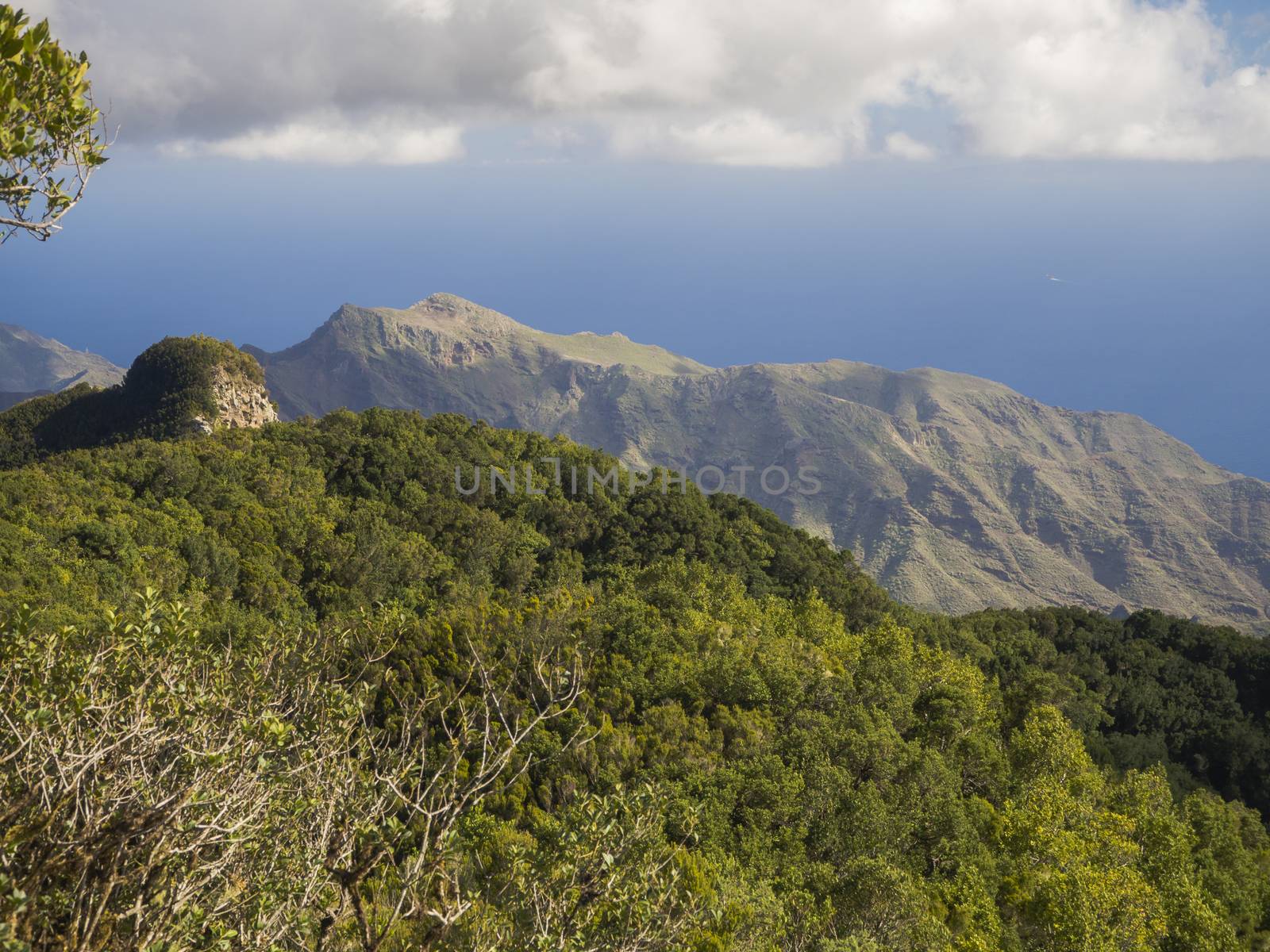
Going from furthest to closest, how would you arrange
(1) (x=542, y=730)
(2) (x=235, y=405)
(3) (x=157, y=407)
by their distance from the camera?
(2) (x=235, y=405) → (3) (x=157, y=407) → (1) (x=542, y=730)

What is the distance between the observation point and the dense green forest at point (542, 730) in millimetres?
7457

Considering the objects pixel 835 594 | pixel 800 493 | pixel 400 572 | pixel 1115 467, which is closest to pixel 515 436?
pixel 400 572

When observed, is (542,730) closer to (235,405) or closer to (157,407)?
(157,407)

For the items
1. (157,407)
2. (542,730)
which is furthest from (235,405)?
(542,730)

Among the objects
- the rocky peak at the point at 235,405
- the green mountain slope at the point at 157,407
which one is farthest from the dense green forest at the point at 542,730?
the rocky peak at the point at 235,405

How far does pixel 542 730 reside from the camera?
21.5m

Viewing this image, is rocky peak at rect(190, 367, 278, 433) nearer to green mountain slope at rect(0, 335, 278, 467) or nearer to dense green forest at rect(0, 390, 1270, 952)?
green mountain slope at rect(0, 335, 278, 467)

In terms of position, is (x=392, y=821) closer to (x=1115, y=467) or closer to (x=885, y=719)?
(x=885, y=719)

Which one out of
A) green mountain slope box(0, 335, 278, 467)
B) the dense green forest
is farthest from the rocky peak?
the dense green forest

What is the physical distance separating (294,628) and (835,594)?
149 feet

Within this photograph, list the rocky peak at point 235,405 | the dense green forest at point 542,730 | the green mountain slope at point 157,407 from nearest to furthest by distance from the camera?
the dense green forest at point 542,730
the rocky peak at point 235,405
the green mountain slope at point 157,407

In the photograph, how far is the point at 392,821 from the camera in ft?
24.9

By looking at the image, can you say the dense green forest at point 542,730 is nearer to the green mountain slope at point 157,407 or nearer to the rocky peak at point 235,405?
the green mountain slope at point 157,407

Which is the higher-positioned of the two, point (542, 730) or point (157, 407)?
point (157, 407)
